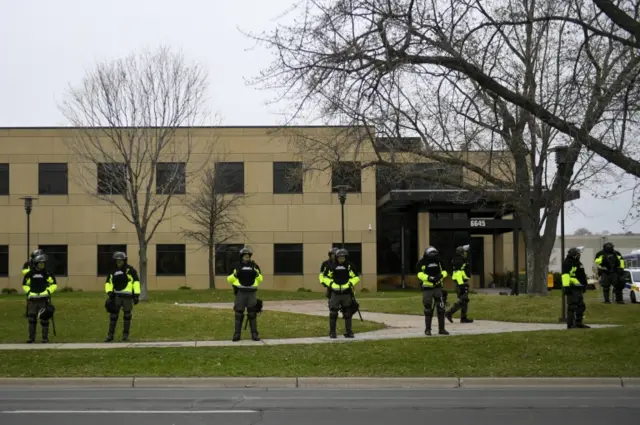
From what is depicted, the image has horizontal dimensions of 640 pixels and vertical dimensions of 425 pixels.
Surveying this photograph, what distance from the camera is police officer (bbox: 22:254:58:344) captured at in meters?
17.4

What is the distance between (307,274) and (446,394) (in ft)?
110

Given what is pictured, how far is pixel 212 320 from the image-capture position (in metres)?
20.6

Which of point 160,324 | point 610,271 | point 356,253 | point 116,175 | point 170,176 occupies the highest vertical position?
point 170,176

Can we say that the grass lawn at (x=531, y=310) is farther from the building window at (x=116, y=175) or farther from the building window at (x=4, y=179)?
the building window at (x=4, y=179)

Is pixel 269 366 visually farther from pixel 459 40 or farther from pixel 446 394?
pixel 459 40

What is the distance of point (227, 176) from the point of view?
4356cm

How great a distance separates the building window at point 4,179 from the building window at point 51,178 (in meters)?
1.83

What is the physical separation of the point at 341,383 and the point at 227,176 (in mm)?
31412

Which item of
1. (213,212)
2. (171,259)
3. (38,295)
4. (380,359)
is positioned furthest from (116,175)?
(380,359)

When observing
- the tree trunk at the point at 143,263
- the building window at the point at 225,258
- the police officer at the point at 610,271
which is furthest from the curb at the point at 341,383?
the building window at the point at 225,258

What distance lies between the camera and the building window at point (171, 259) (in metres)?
45.4

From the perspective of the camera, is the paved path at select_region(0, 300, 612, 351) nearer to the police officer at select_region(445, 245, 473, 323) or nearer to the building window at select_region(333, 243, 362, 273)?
the police officer at select_region(445, 245, 473, 323)

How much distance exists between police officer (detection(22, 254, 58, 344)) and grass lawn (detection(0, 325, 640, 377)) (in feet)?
6.25

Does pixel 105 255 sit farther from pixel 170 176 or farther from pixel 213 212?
pixel 170 176
